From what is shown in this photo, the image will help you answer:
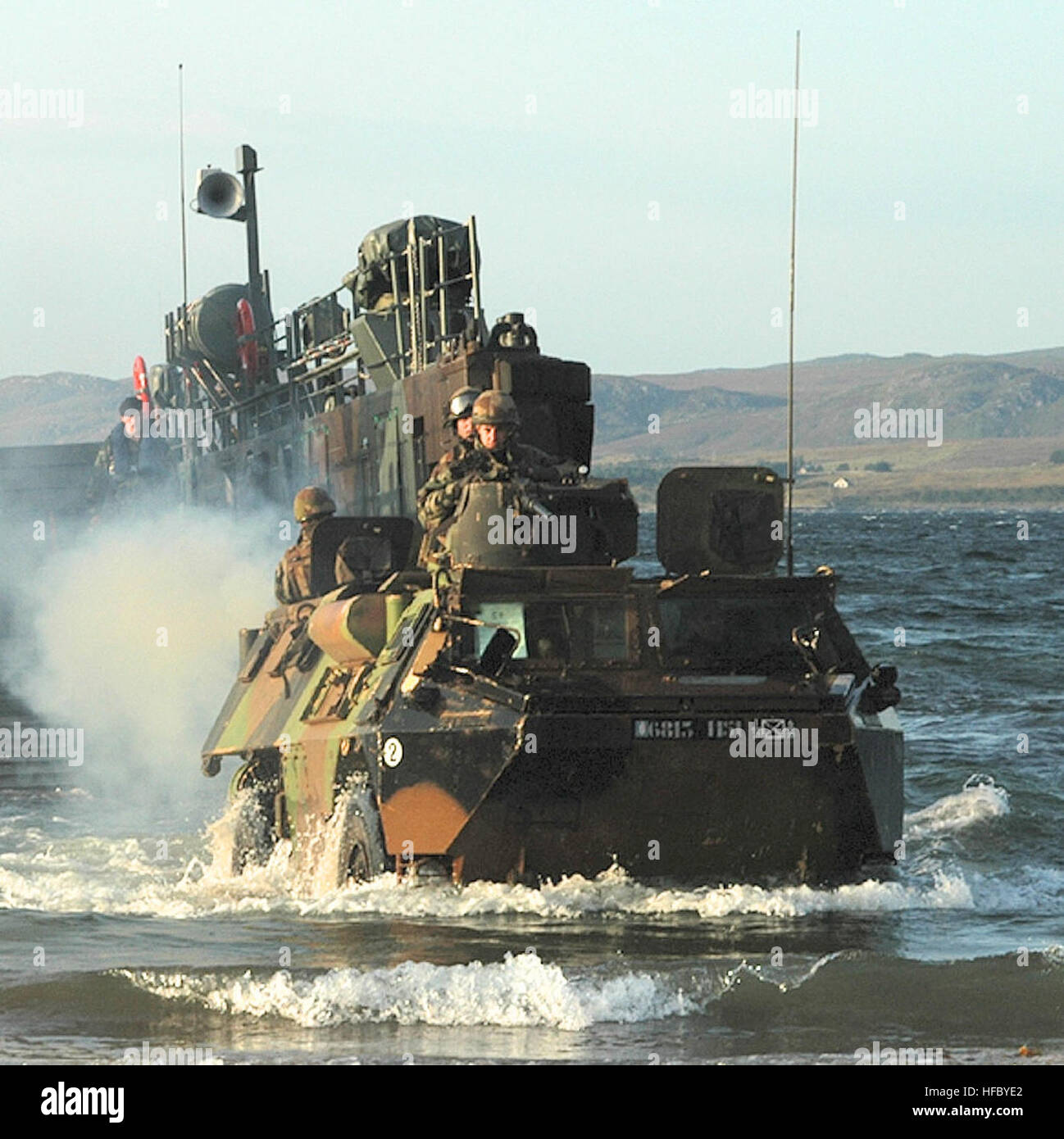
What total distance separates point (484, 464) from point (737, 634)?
7.28 feet

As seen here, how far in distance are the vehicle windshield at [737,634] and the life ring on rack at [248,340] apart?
20058mm

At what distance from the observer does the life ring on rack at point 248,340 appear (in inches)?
1347

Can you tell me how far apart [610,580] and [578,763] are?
1308 mm

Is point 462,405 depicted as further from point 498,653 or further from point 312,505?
point 498,653

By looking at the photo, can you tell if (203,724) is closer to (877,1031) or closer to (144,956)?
(144,956)

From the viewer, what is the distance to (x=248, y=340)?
34.4 meters

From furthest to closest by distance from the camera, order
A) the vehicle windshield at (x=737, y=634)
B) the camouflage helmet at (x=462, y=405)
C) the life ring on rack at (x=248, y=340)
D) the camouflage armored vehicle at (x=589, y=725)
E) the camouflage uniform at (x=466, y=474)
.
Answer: the life ring on rack at (x=248, y=340) < the camouflage helmet at (x=462, y=405) < the camouflage uniform at (x=466, y=474) < the vehicle windshield at (x=737, y=634) < the camouflage armored vehicle at (x=589, y=725)

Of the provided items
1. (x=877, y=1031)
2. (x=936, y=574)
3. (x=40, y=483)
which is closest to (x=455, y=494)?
(x=877, y=1031)

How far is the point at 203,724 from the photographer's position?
2728cm

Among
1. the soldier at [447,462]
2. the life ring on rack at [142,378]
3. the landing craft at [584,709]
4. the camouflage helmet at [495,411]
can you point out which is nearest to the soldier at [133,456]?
the life ring on rack at [142,378]

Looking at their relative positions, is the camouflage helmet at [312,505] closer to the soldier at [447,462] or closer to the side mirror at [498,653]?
the soldier at [447,462]

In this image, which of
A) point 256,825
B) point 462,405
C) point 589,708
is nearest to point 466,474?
point 462,405

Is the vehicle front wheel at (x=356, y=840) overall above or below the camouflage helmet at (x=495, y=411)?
below
